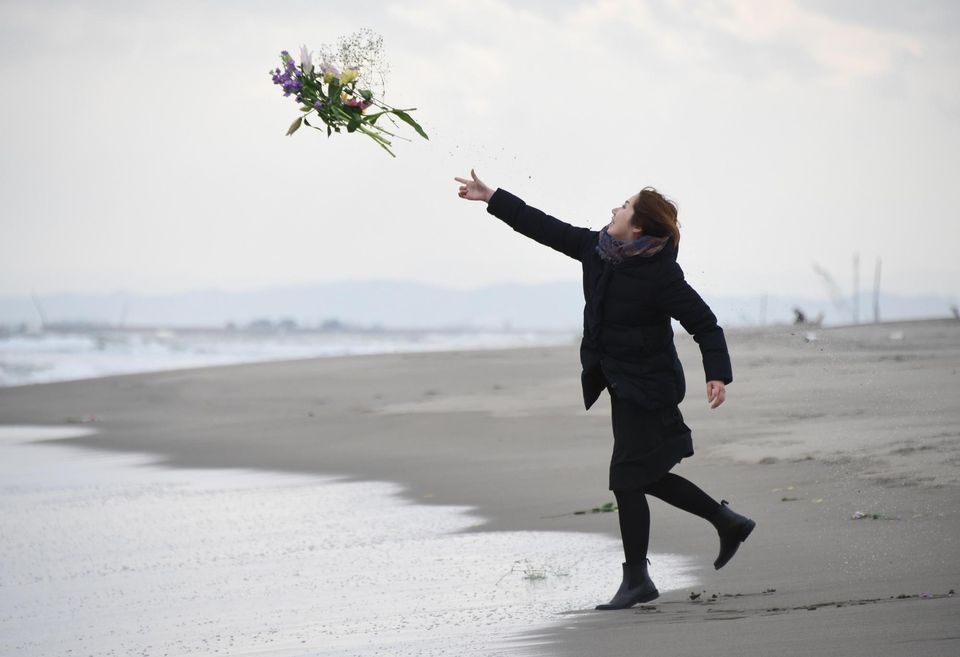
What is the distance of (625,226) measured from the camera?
4656mm

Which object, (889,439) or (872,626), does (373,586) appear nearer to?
(872,626)

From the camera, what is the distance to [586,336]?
471cm

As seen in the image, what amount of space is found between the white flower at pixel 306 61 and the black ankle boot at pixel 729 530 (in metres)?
2.33

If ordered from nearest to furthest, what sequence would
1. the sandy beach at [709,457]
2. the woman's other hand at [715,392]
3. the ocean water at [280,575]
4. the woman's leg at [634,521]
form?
1. the sandy beach at [709,457]
2. the ocean water at [280,575]
3. the woman's other hand at [715,392]
4. the woman's leg at [634,521]

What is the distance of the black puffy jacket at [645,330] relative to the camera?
181 inches

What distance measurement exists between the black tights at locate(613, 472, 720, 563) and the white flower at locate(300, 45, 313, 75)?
2.03 meters

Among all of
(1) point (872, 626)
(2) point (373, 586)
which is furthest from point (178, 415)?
(1) point (872, 626)

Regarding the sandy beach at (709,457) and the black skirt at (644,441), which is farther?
the black skirt at (644,441)

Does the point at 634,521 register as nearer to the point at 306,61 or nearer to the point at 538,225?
the point at 538,225

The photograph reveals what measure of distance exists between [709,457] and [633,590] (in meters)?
4.46

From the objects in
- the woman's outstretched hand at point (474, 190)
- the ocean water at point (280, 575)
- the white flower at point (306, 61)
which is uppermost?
the white flower at point (306, 61)

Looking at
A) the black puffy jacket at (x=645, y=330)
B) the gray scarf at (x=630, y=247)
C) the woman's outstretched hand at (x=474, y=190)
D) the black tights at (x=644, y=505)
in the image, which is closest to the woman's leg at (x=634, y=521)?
the black tights at (x=644, y=505)

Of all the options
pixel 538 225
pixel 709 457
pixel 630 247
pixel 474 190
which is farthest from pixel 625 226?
pixel 709 457

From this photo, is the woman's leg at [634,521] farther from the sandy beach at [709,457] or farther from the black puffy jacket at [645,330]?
the black puffy jacket at [645,330]
